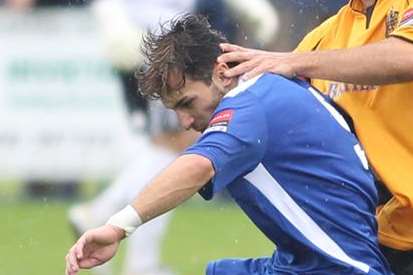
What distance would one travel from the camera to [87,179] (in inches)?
481

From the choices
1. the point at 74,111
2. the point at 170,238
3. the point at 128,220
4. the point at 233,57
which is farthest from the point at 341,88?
the point at 74,111

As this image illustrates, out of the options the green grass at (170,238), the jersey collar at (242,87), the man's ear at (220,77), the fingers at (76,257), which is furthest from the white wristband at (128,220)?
the green grass at (170,238)

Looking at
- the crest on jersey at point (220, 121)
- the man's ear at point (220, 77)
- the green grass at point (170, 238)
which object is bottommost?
the green grass at point (170, 238)

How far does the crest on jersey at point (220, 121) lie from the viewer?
4.59 meters

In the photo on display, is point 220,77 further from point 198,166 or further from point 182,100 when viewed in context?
point 198,166

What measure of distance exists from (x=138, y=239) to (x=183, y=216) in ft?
8.82

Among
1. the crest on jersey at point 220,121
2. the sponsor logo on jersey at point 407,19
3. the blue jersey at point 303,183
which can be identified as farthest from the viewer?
the sponsor logo on jersey at point 407,19

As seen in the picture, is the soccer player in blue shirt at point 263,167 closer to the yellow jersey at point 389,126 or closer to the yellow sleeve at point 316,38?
the yellow jersey at point 389,126

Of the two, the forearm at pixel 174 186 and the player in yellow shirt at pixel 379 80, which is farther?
the player in yellow shirt at pixel 379 80

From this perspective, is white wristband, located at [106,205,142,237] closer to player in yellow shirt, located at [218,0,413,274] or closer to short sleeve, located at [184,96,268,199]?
short sleeve, located at [184,96,268,199]

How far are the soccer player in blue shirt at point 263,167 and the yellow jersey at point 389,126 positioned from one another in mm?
198

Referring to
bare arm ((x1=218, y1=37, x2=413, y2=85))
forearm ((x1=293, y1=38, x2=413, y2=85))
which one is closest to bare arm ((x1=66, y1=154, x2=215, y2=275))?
bare arm ((x1=218, y1=37, x2=413, y2=85))

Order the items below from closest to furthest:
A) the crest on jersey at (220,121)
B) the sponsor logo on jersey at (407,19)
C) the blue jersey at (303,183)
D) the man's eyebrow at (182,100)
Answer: the crest on jersey at (220,121)
the blue jersey at (303,183)
the man's eyebrow at (182,100)
the sponsor logo on jersey at (407,19)

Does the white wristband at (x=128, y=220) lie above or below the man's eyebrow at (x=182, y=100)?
below
